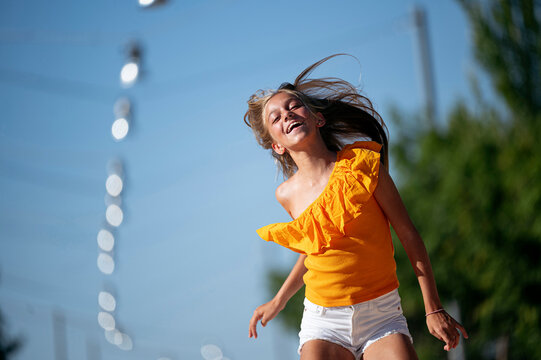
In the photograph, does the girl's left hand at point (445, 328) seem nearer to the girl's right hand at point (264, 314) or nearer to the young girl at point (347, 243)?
the young girl at point (347, 243)

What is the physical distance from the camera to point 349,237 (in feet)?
8.96

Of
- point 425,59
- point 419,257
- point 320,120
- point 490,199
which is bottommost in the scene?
point 490,199

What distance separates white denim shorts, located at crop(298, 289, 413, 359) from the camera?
2.65 metres

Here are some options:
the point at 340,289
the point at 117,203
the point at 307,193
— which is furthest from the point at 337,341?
the point at 117,203

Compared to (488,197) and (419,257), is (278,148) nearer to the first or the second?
(419,257)

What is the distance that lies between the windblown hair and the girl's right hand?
71 cm

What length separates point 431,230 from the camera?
37.0ft

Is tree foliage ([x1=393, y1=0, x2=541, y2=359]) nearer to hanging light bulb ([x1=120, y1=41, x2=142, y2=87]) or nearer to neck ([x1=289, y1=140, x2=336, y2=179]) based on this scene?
hanging light bulb ([x1=120, y1=41, x2=142, y2=87])

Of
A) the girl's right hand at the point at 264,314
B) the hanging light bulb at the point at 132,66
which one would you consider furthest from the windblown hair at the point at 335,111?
the hanging light bulb at the point at 132,66

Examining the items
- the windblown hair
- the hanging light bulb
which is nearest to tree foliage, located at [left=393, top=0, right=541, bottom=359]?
the hanging light bulb

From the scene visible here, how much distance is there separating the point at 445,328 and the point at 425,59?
11.9 metres

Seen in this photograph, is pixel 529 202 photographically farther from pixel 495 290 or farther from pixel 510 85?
pixel 510 85

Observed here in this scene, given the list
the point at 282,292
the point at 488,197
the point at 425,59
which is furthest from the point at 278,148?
the point at 425,59

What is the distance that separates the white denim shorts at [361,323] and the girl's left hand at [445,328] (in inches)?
5.3
